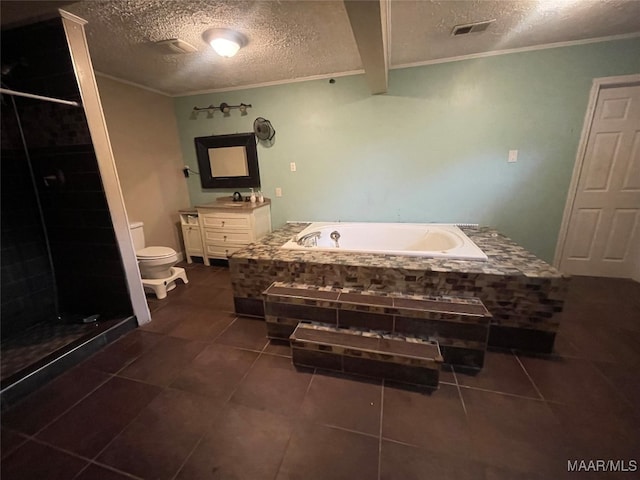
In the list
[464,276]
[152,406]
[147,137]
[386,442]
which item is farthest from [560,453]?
[147,137]

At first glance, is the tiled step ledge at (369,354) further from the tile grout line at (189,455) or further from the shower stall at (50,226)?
the shower stall at (50,226)

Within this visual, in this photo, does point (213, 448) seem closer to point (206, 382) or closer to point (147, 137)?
point (206, 382)

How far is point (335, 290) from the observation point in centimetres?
181

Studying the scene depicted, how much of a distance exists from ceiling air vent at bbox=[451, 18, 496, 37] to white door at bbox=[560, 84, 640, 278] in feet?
4.52

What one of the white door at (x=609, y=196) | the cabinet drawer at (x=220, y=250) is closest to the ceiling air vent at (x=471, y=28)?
the white door at (x=609, y=196)

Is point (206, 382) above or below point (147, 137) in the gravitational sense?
below

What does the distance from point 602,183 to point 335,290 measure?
285 cm

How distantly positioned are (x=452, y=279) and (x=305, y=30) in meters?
2.08

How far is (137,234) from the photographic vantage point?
8.95 feet

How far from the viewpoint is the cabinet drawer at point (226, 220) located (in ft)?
9.91

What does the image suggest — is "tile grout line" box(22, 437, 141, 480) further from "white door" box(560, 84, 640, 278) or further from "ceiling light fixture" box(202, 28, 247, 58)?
"white door" box(560, 84, 640, 278)

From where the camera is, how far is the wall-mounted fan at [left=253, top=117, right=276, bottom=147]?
3.12m

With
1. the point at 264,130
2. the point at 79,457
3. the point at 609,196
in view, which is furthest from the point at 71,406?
the point at 609,196

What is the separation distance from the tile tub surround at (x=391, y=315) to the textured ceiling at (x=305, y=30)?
1863 mm
